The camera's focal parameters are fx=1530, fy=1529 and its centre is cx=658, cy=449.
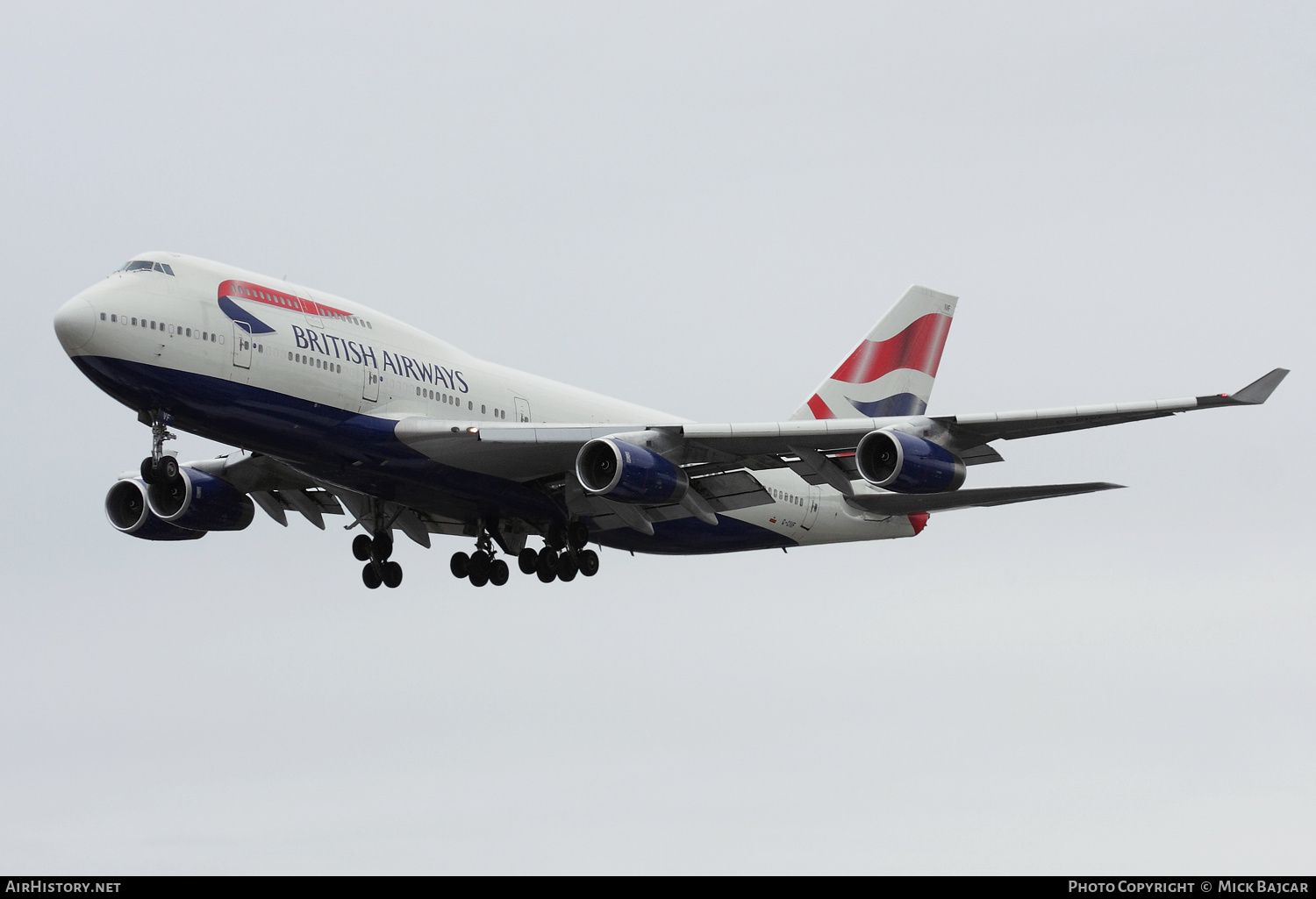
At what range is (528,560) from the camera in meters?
37.8

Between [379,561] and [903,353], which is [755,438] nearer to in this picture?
[379,561]

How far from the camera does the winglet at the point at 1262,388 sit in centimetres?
2617

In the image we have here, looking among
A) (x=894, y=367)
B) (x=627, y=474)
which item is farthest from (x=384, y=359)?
(x=894, y=367)

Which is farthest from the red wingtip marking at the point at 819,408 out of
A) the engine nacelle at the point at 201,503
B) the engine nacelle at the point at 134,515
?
the engine nacelle at the point at 134,515

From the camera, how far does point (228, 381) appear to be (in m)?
30.6

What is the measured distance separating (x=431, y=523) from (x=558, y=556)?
423cm

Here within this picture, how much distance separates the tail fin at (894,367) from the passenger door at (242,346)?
1742cm

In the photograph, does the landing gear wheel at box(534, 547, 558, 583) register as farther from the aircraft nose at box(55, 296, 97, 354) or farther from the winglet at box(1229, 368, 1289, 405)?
the winglet at box(1229, 368, 1289, 405)

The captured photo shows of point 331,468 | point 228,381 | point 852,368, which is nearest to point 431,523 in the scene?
point 331,468

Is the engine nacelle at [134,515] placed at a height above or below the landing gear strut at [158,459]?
above

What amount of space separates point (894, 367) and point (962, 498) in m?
7.40

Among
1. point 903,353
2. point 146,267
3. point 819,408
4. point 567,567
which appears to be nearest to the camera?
point 146,267

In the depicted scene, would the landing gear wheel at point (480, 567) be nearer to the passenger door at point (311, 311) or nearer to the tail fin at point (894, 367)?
the passenger door at point (311, 311)

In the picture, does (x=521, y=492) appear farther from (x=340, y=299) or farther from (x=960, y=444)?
(x=960, y=444)
